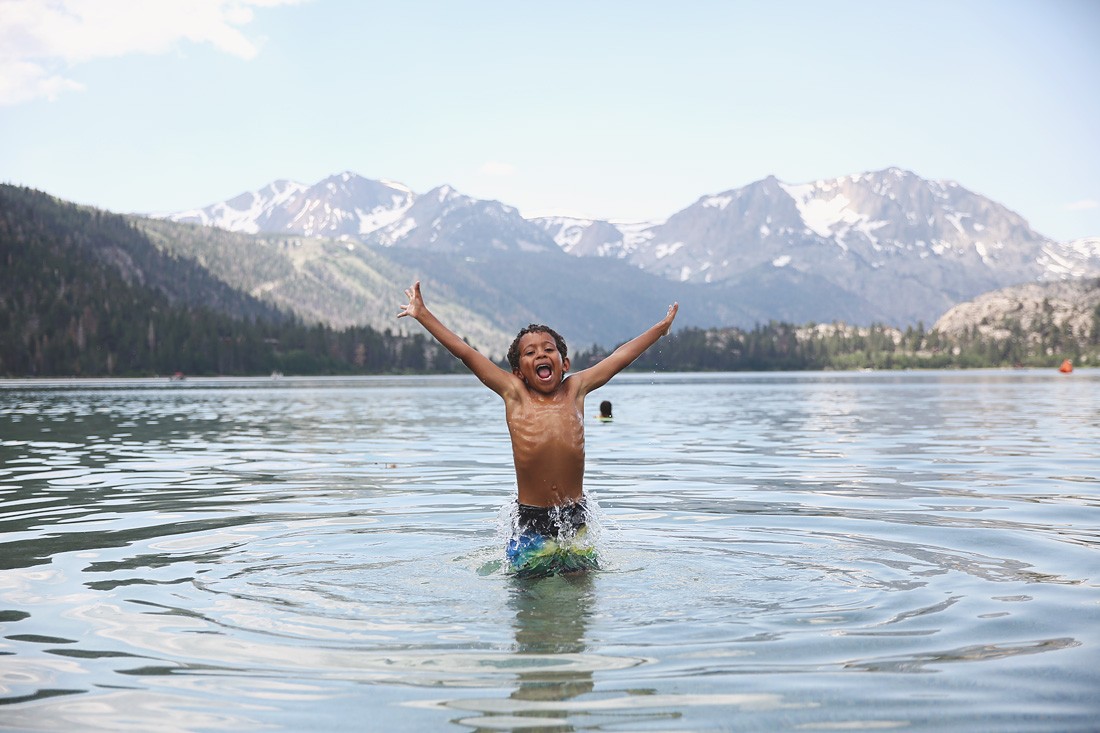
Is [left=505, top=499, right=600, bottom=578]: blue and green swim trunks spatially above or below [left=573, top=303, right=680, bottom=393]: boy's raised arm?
below

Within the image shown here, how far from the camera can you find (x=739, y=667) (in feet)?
34.7

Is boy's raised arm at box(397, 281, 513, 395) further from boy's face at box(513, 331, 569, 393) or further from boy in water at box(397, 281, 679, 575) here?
boy's face at box(513, 331, 569, 393)

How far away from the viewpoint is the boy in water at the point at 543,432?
15.4 m

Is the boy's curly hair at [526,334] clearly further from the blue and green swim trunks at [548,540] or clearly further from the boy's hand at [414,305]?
the blue and green swim trunks at [548,540]

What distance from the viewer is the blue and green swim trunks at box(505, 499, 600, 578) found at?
15.7 m

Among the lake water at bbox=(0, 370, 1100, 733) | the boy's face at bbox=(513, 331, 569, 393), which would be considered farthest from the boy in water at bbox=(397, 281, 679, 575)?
the lake water at bbox=(0, 370, 1100, 733)

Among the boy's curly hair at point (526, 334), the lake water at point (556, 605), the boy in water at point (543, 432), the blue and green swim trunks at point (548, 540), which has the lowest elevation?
the lake water at point (556, 605)

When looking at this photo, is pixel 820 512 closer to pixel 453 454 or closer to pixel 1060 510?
pixel 1060 510

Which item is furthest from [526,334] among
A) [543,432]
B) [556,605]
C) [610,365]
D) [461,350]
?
[556,605]

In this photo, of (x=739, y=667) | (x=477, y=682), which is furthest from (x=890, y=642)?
(x=477, y=682)

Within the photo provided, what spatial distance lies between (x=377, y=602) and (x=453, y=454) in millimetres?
26268

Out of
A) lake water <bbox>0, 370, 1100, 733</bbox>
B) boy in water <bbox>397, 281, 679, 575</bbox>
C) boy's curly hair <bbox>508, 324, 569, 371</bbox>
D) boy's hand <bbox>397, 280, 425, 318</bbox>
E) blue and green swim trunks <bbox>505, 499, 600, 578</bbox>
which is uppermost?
boy's hand <bbox>397, 280, 425, 318</bbox>

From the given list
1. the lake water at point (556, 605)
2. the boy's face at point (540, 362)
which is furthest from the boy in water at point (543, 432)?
the lake water at point (556, 605)

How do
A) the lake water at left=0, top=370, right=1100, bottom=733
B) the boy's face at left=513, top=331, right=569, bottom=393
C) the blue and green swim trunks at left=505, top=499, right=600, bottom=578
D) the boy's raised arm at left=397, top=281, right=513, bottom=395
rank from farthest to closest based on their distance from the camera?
the blue and green swim trunks at left=505, top=499, right=600, bottom=578 → the boy's raised arm at left=397, top=281, right=513, bottom=395 → the boy's face at left=513, top=331, right=569, bottom=393 → the lake water at left=0, top=370, right=1100, bottom=733
